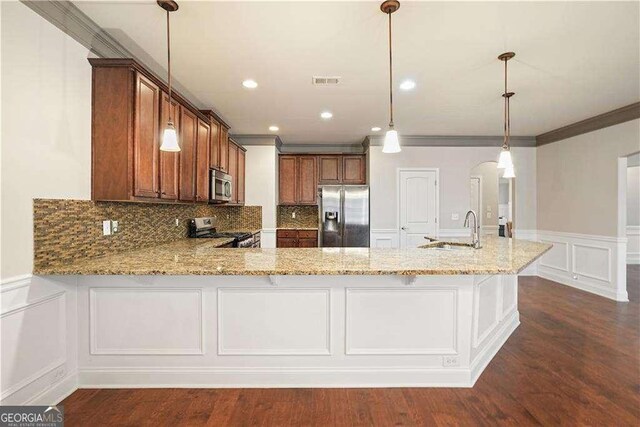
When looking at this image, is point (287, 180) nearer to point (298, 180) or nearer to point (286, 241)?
point (298, 180)

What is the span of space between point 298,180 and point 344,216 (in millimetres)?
1198

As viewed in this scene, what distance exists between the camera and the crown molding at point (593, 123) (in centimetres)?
396

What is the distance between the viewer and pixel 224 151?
171 inches

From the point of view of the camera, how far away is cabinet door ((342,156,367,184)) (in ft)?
19.5

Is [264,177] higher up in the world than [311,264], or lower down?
higher up

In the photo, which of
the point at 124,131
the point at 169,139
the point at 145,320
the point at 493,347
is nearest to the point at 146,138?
the point at 124,131

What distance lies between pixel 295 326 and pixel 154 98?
2140 mm

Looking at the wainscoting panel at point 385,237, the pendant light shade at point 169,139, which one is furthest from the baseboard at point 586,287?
the pendant light shade at point 169,139

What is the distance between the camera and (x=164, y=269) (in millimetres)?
1866

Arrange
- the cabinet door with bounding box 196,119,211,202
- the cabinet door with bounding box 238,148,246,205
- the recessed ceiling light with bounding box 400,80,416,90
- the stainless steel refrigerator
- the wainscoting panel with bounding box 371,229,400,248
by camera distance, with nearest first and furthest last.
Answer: the recessed ceiling light with bounding box 400,80,416,90
the cabinet door with bounding box 196,119,211,202
the cabinet door with bounding box 238,148,246,205
the stainless steel refrigerator
the wainscoting panel with bounding box 371,229,400,248

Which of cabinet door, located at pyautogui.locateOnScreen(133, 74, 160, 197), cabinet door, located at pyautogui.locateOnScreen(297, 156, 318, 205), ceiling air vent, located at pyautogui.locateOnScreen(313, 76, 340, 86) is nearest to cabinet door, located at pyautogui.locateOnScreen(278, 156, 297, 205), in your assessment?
cabinet door, located at pyautogui.locateOnScreen(297, 156, 318, 205)

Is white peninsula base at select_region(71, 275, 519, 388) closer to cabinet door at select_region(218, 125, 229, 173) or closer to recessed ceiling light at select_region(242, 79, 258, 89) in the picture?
recessed ceiling light at select_region(242, 79, 258, 89)

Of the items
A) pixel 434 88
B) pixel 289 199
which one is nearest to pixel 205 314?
pixel 434 88

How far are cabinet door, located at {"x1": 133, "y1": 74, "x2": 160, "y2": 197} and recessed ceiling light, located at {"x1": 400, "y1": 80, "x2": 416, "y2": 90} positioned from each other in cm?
232
